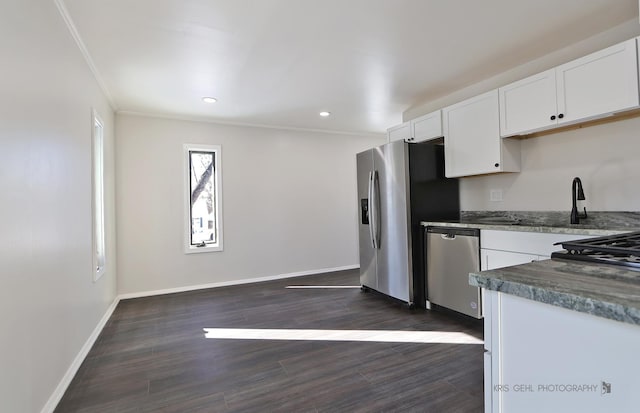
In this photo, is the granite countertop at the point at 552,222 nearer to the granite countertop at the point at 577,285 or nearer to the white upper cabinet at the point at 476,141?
the white upper cabinet at the point at 476,141

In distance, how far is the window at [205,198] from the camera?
4562mm

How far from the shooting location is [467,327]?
2.84 m

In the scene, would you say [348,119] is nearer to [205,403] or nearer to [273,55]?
[273,55]

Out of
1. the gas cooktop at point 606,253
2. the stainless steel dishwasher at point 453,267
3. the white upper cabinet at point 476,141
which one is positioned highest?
the white upper cabinet at point 476,141

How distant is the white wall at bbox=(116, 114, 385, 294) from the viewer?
4.15m

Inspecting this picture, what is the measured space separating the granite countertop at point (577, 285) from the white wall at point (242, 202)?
14.0ft

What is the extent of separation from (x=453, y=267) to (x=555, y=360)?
2429mm

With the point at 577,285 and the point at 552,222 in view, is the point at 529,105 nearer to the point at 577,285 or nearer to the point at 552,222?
the point at 552,222

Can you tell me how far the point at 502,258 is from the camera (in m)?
2.57

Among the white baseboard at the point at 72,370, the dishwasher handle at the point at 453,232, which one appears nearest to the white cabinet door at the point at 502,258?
the dishwasher handle at the point at 453,232

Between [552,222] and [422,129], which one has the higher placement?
[422,129]

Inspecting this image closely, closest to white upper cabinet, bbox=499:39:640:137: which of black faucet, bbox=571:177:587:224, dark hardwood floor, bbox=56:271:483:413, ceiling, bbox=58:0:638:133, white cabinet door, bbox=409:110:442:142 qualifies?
ceiling, bbox=58:0:638:133

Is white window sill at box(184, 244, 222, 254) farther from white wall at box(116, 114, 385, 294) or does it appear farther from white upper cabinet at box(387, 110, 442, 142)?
white upper cabinet at box(387, 110, 442, 142)

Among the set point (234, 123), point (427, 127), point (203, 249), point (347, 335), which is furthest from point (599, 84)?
point (203, 249)
